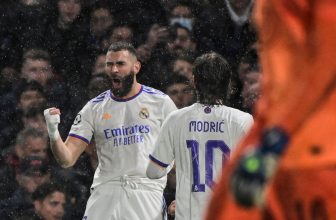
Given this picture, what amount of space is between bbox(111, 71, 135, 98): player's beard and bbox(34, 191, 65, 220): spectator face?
50.0 inches

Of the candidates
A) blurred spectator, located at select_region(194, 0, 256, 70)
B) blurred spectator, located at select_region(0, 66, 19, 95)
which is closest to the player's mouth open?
blurred spectator, located at select_region(194, 0, 256, 70)

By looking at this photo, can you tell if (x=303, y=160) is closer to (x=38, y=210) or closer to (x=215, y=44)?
(x=38, y=210)

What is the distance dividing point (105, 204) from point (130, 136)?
17.8 inches

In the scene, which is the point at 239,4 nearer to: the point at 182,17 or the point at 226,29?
the point at 226,29

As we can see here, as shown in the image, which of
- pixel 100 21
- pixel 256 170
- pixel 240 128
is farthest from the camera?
pixel 100 21

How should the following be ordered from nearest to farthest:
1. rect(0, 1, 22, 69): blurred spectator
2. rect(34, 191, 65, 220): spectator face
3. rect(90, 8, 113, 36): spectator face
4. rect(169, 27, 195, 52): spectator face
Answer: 1. rect(34, 191, 65, 220): spectator face
2. rect(169, 27, 195, 52): spectator face
3. rect(90, 8, 113, 36): spectator face
4. rect(0, 1, 22, 69): blurred spectator

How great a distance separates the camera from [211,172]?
16.9 ft

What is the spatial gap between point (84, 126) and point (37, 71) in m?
2.10

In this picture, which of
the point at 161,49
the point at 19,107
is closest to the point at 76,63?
the point at 19,107

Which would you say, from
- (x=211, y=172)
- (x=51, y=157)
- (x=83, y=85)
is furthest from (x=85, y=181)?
(x=211, y=172)

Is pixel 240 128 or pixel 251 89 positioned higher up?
pixel 251 89

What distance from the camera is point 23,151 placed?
7.60 m

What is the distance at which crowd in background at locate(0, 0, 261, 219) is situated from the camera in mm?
7391

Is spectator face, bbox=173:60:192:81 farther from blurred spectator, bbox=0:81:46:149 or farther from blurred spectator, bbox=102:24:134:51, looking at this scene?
blurred spectator, bbox=0:81:46:149
